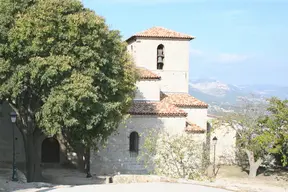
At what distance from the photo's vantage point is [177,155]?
2442 centimetres

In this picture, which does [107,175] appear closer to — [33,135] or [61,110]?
[33,135]

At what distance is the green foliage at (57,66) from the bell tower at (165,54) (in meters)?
12.2

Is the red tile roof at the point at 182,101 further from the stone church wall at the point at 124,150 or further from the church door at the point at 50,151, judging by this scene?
the church door at the point at 50,151

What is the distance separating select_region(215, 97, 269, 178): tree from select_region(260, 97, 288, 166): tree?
578 millimetres

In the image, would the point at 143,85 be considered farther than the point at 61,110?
Yes

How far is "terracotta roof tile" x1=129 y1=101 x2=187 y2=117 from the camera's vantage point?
98.1ft

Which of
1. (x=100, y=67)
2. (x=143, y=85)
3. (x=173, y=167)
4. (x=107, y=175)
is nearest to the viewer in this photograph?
(x=100, y=67)

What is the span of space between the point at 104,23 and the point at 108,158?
10.5 m

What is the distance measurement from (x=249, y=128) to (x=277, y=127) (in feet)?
6.25

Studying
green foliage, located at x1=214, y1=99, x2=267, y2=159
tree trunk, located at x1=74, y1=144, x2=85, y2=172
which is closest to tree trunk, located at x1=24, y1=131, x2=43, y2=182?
tree trunk, located at x1=74, y1=144, x2=85, y2=172

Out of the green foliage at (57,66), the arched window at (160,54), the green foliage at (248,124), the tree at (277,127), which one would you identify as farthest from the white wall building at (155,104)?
the green foliage at (57,66)

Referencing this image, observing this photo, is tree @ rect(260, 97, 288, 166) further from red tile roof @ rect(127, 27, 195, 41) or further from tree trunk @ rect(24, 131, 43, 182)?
tree trunk @ rect(24, 131, 43, 182)

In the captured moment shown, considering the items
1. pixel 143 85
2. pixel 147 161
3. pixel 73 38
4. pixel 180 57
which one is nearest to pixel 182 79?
pixel 180 57

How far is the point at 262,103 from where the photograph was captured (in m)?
32.0
